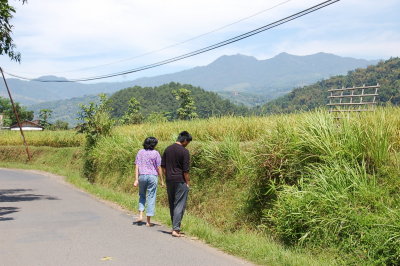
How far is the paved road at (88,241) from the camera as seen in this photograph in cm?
667

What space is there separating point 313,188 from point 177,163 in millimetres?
2525

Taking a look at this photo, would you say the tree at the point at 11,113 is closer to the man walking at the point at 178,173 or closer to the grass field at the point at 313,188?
the grass field at the point at 313,188

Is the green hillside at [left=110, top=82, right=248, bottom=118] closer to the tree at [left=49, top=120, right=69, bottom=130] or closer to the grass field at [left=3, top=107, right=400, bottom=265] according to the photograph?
the tree at [left=49, top=120, right=69, bottom=130]

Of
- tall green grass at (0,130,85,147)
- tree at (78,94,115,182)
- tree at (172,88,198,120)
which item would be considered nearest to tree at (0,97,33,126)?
tree at (172,88,198,120)

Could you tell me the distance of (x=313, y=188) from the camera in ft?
26.4

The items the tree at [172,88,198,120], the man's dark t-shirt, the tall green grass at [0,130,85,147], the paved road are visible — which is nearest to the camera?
the paved road

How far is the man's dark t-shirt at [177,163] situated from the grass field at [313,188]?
1.20m

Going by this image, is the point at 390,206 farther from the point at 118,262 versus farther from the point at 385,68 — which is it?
the point at 385,68

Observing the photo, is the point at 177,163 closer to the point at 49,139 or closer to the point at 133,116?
the point at 49,139

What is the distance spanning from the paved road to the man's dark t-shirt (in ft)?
3.66

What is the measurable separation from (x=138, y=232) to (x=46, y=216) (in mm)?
3331

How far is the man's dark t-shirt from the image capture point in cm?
863

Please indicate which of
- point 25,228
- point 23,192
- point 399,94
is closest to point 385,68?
point 399,94

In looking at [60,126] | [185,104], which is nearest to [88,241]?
[185,104]
